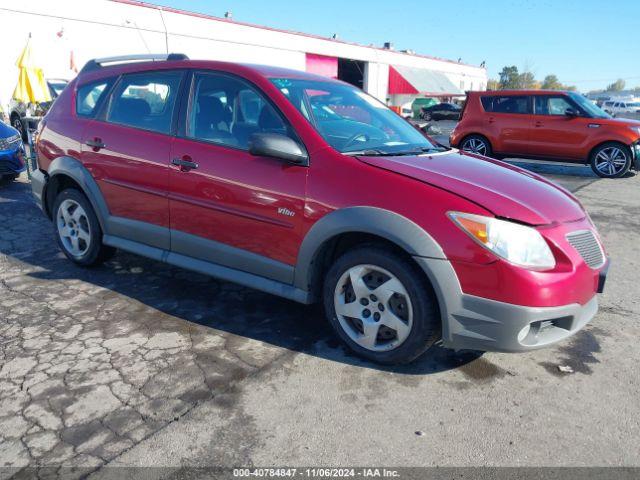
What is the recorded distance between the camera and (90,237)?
4.38m

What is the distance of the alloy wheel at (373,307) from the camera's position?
2898 mm

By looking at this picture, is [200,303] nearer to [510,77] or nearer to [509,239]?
[509,239]

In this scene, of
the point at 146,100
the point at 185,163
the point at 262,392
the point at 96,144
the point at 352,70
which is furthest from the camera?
the point at 352,70

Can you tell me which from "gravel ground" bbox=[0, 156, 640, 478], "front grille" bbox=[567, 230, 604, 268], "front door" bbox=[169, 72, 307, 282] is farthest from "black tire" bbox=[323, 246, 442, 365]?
"front grille" bbox=[567, 230, 604, 268]

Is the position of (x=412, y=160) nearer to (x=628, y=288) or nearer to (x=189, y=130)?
(x=189, y=130)

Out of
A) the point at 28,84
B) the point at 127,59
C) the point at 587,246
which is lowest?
the point at 587,246

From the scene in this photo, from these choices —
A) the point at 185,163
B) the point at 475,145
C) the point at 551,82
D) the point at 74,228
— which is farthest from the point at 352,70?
the point at 551,82

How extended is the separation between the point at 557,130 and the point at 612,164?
4.23 feet

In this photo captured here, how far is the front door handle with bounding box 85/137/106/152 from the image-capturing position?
161 inches

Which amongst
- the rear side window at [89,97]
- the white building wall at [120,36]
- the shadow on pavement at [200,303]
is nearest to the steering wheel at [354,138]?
the shadow on pavement at [200,303]

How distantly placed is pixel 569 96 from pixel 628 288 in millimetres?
7442

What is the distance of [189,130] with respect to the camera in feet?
11.9

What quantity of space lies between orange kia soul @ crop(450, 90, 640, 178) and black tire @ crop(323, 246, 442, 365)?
840 cm

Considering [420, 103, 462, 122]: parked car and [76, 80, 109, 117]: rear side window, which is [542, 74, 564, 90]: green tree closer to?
[420, 103, 462, 122]: parked car
